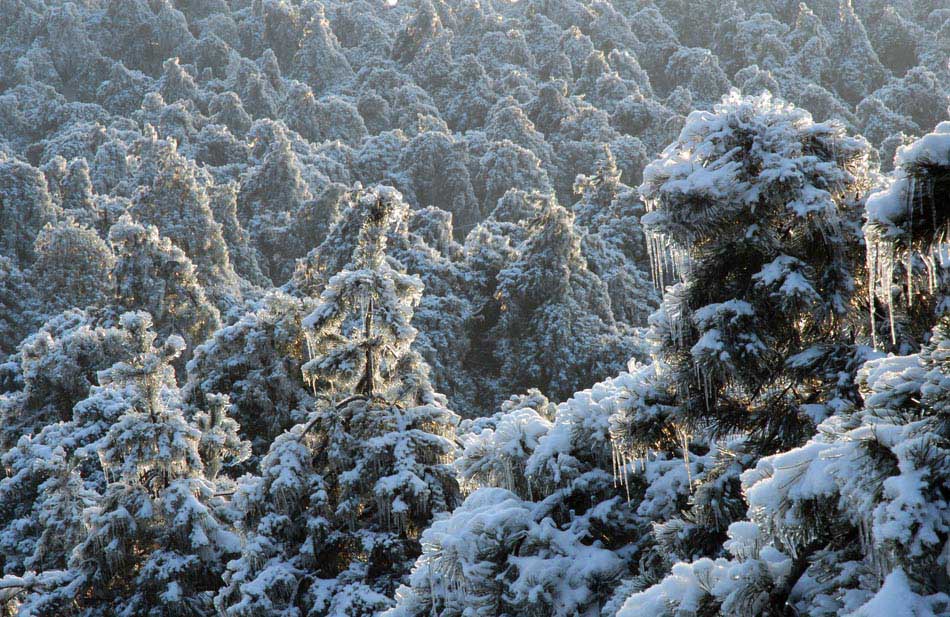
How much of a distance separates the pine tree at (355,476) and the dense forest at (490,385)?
36mm

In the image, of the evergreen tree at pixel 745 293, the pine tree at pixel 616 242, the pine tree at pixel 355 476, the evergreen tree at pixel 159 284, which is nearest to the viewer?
the evergreen tree at pixel 745 293

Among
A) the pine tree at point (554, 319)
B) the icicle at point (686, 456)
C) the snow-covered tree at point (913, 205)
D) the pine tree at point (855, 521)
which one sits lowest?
the pine tree at point (554, 319)

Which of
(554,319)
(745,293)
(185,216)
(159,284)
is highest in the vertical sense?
(185,216)

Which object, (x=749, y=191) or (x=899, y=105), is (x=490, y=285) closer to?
(x=749, y=191)

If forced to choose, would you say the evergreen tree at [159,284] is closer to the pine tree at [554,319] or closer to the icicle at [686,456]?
the pine tree at [554,319]

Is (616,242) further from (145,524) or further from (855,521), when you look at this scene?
(855,521)

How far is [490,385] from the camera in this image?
70.7 ft

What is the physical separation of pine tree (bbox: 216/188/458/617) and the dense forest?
36 mm

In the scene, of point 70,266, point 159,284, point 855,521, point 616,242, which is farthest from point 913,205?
point 70,266

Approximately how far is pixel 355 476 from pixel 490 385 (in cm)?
1235

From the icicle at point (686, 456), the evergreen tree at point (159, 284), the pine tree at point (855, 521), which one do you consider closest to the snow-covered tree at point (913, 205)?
the pine tree at point (855, 521)

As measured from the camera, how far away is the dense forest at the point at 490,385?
324 cm

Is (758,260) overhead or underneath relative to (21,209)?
underneath

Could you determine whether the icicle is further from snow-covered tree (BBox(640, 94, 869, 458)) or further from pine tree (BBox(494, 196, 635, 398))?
pine tree (BBox(494, 196, 635, 398))
